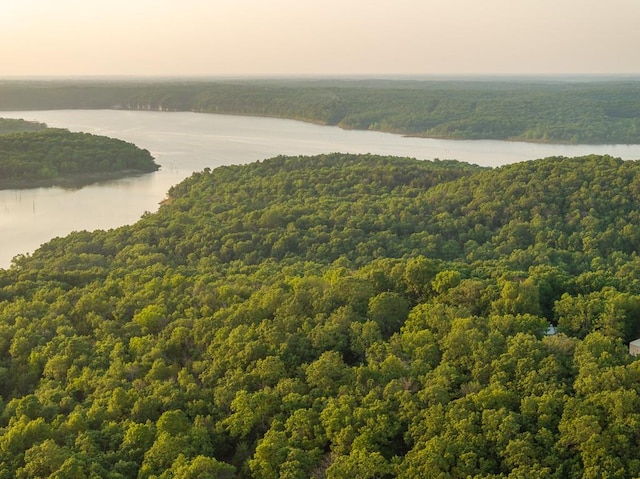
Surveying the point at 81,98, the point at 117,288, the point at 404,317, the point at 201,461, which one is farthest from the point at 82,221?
the point at 81,98

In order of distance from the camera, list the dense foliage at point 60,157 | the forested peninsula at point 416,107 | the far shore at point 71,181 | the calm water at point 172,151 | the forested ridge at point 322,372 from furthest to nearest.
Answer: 1. the forested peninsula at point 416,107
2. the dense foliage at point 60,157
3. the far shore at point 71,181
4. the calm water at point 172,151
5. the forested ridge at point 322,372

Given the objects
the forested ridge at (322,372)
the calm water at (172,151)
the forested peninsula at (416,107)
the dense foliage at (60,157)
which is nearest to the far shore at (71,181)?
the dense foliage at (60,157)

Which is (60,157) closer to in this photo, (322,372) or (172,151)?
(172,151)

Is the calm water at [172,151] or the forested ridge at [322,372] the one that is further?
the calm water at [172,151]

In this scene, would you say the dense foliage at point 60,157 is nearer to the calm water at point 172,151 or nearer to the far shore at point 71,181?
the far shore at point 71,181

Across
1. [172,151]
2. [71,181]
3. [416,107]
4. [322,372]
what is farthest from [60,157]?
[416,107]

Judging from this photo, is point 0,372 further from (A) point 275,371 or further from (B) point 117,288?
(A) point 275,371
